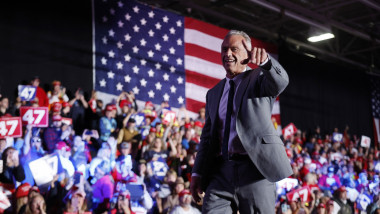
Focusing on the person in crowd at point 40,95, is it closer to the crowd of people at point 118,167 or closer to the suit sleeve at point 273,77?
the crowd of people at point 118,167

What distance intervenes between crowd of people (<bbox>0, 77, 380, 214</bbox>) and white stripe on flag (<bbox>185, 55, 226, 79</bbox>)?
1224mm

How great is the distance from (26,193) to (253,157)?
433cm

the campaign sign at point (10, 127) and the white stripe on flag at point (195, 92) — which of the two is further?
the white stripe on flag at point (195, 92)

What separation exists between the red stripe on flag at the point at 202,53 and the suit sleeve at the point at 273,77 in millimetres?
8817

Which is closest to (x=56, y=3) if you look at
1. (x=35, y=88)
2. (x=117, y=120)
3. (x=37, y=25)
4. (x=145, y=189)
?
(x=37, y=25)

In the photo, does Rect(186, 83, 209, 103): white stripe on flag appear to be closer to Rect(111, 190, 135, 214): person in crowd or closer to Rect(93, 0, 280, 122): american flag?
Rect(93, 0, 280, 122): american flag

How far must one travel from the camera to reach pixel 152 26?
10062 mm

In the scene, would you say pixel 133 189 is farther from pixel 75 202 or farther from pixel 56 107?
pixel 56 107

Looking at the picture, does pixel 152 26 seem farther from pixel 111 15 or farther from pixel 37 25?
pixel 37 25

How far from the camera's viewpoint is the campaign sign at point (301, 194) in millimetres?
7910

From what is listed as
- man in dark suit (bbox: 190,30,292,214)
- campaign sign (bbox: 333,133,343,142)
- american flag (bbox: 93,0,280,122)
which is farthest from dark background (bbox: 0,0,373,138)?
campaign sign (bbox: 333,133,343,142)

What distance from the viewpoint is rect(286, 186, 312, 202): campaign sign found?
7910 mm

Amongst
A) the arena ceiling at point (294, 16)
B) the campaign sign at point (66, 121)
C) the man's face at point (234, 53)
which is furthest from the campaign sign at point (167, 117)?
the man's face at point (234, 53)

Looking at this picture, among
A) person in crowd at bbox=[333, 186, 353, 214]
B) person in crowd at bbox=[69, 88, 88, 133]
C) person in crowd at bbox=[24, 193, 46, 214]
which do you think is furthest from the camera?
person in crowd at bbox=[333, 186, 353, 214]
